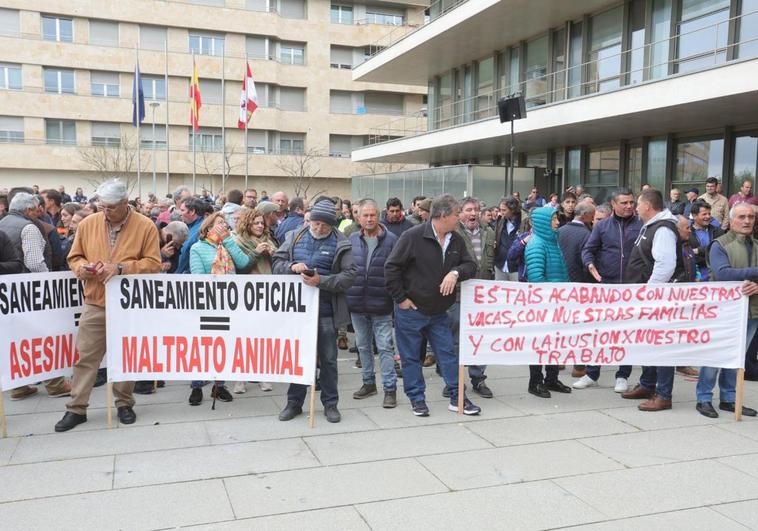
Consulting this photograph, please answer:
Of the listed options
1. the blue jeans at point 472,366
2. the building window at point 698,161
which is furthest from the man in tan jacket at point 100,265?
the building window at point 698,161

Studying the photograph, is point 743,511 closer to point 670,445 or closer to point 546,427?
point 670,445

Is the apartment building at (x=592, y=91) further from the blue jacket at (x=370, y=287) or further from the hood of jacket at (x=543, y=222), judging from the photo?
the blue jacket at (x=370, y=287)

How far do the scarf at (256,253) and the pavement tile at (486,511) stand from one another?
10.7ft

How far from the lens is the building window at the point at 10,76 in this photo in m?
41.4

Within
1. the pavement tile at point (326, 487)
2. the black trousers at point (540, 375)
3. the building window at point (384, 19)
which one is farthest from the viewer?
the building window at point (384, 19)

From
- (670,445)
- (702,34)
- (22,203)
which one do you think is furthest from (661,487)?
(702,34)

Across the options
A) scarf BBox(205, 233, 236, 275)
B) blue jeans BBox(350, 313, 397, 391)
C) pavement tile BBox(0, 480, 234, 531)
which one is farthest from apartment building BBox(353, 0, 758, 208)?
pavement tile BBox(0, 480, 234, 531)

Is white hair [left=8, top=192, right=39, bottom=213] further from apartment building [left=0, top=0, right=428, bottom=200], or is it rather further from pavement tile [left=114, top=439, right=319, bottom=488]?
apartment building [left=0, top=0, right=428, bottom=200]

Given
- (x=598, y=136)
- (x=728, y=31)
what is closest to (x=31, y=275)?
(x=728, y=31)

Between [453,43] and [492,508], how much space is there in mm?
21484

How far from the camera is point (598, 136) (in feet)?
61.1

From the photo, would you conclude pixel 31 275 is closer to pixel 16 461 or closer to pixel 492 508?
pixel 16 461

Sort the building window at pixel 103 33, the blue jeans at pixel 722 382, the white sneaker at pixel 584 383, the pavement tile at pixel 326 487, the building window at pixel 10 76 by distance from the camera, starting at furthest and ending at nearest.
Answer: the building window at pixel 103 33, the building window at pixel 10 76, the white sneaker at pixel 584 383, the blue jeans at pixel 722 382, the pavement tile at pixel 326 487

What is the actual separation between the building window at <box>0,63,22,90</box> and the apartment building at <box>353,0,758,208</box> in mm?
27537
